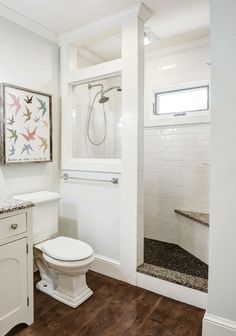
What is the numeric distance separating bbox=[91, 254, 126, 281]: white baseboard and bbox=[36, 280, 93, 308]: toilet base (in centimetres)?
31

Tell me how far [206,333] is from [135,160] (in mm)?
1324

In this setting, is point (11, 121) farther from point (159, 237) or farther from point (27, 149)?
point (159, 237)

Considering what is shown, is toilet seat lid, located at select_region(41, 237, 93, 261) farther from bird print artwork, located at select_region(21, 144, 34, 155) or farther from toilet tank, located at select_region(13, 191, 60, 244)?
bird print artwork, located at select_region(21, 144, 34, 155)

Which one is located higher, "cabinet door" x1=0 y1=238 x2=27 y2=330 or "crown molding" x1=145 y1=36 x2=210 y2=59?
"crown molding" x1=145 y1=36 x2=210 y2=59

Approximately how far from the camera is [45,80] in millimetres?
2404

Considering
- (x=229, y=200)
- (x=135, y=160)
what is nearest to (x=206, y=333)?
(x=229, y=200)

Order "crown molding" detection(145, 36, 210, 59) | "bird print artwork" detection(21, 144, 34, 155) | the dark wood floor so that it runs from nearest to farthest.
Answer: the dark wood floor → "bird print artwork" detection(21, 144, 34, 155) → "crown molding" detection(145, 36, 210, 59)

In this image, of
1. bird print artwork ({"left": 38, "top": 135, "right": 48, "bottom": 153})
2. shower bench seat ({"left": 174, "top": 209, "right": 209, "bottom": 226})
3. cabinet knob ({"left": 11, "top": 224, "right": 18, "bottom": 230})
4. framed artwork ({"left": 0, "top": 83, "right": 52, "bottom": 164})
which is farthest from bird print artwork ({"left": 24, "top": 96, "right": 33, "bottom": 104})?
shower bench seat ({"left": 174, "top": 209, "right": 209, "bottom": 226})

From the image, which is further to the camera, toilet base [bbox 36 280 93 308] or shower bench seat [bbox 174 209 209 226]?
shower bench seat [bbox 174 209 209 226]

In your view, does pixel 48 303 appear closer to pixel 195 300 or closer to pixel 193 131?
pixel 195 300

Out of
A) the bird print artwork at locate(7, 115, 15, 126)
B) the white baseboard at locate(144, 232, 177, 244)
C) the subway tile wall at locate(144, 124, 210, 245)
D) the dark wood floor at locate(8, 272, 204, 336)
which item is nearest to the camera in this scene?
the dark wood floor at locate(8, 272, 204, 336)

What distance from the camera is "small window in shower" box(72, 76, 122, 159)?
2.39 m

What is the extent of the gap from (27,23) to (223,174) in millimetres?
2182

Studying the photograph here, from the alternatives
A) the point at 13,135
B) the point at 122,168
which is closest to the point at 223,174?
the point at 122,168
